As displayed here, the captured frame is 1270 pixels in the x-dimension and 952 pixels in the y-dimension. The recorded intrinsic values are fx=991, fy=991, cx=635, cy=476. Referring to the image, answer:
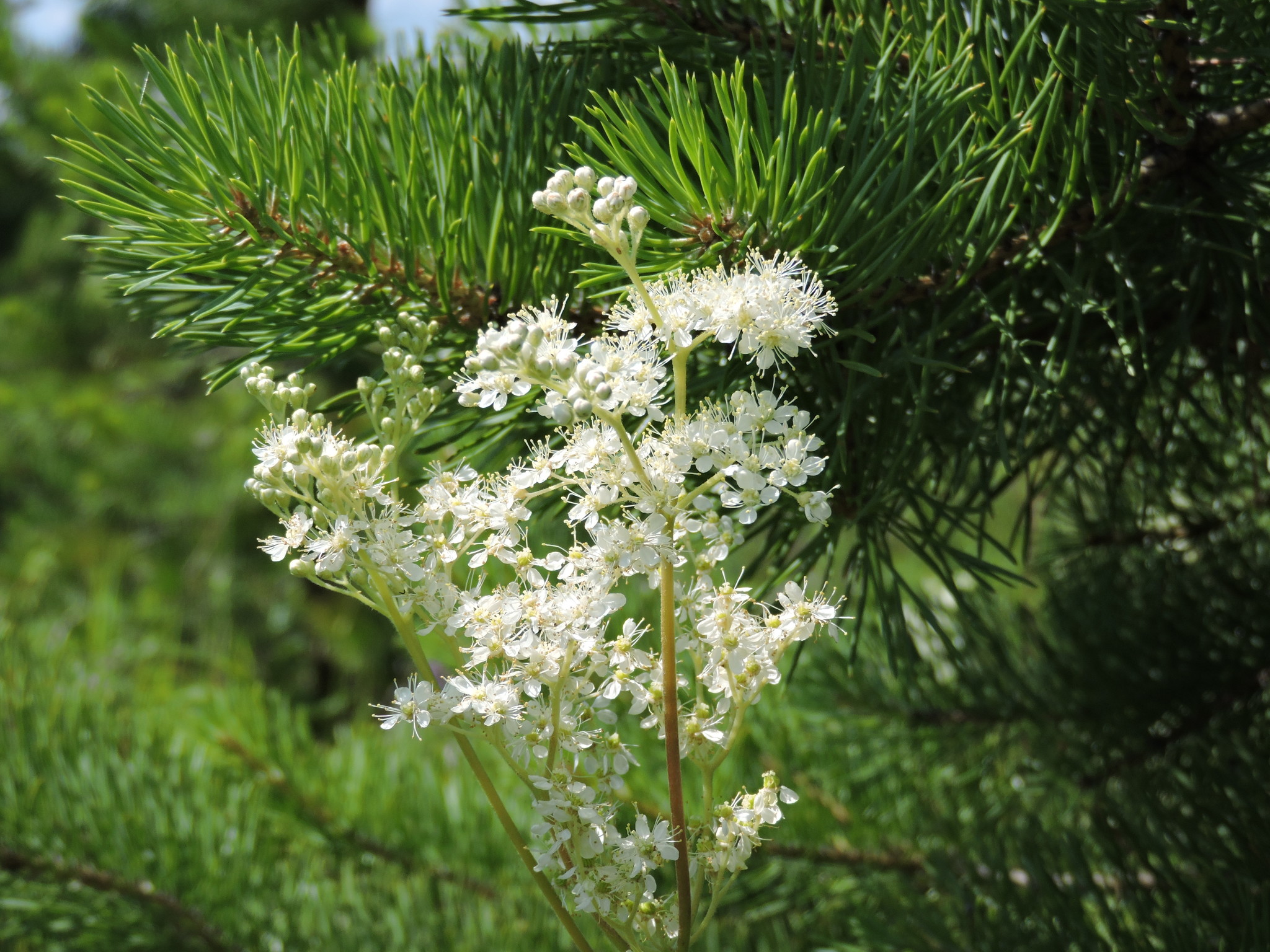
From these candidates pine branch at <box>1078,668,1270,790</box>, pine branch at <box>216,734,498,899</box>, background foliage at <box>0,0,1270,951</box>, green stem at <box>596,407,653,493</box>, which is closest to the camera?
green stem at <box>596,407,653,493</box>

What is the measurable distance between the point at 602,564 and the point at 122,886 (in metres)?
0.65

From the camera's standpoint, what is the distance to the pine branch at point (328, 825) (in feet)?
3.01

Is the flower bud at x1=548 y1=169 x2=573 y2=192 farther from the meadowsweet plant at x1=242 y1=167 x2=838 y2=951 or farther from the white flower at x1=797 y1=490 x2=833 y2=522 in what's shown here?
the white flower at x1=797 y1=490 x2=833 y2=522

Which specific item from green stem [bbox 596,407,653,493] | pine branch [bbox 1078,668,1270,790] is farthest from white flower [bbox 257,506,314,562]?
pine branch [bbox 1078,668,1270,790]

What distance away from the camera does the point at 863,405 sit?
52cm

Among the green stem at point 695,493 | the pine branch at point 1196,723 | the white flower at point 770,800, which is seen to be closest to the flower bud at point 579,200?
the green stem at point 695,493

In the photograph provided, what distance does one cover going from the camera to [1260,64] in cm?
46

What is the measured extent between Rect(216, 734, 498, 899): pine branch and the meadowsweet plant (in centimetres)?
57

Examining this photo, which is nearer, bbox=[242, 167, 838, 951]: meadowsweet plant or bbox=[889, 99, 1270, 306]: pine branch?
bbox=[242, 167, 838, 951]: meadowsweet plant

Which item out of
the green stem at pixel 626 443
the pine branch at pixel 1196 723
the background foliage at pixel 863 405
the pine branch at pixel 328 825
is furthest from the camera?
the pine branch at pixel 328 825

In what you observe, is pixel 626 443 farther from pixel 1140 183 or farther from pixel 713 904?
pixel 1140 183

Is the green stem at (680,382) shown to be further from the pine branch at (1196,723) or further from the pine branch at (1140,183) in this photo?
the pine branch at (1196,723)

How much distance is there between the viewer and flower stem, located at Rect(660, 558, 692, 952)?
36 cm

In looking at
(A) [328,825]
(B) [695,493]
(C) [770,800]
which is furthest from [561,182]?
(A) [328,825]
